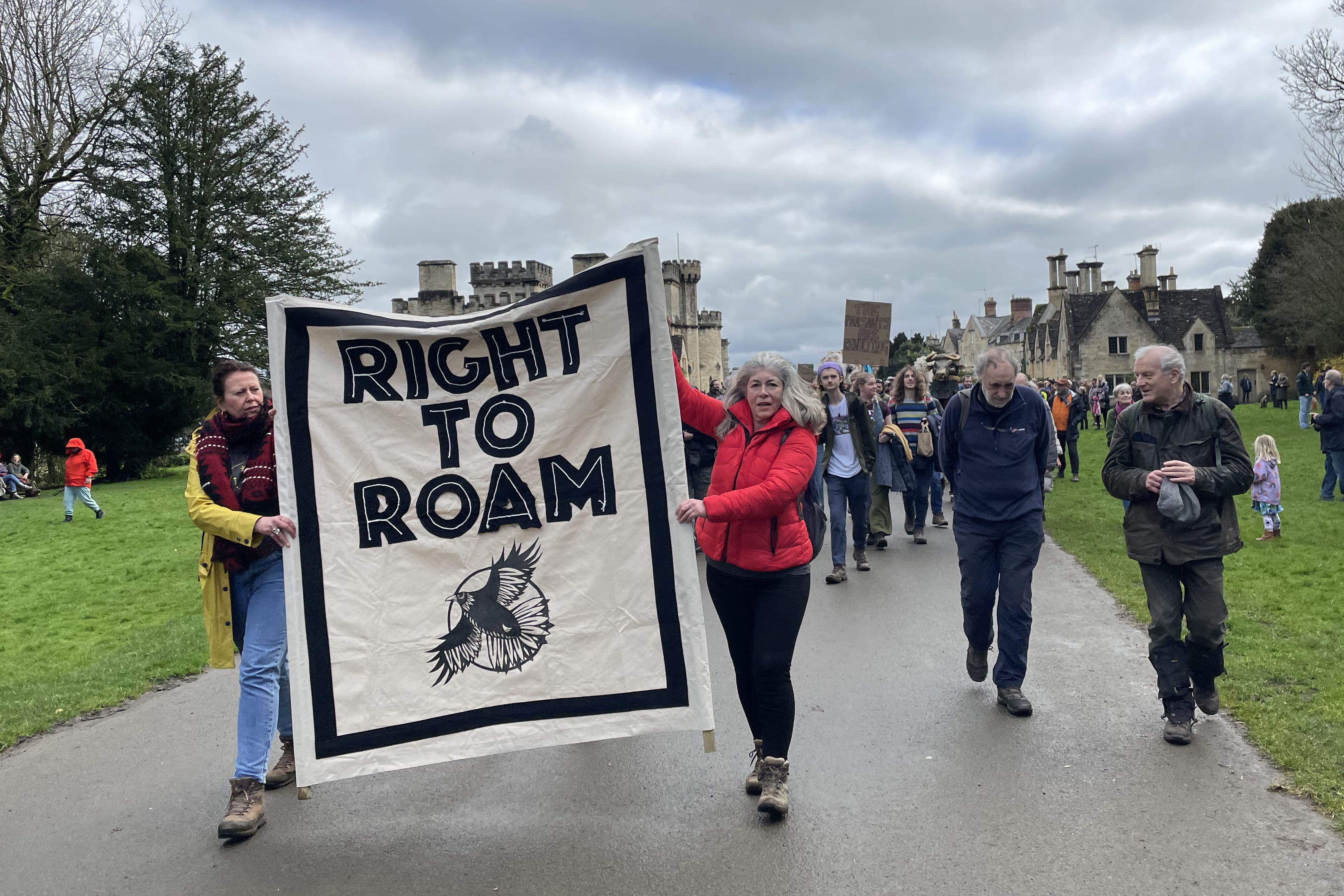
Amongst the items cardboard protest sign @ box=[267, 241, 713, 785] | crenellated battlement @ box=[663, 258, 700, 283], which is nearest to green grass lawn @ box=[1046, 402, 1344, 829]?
cardboard protest sign @ box=[267, 241, 713, 785]

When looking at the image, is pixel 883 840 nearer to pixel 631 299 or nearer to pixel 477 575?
pixel 477 575

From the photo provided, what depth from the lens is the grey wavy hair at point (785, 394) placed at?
4.46m

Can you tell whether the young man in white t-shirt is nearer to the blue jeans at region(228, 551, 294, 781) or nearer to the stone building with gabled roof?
the blue jeans at region(228, 551, 294, 781)

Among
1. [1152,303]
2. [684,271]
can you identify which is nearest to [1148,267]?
[1152,303]

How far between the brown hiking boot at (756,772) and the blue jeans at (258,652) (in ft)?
6.86

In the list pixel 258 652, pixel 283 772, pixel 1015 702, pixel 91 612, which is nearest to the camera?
pixel 258 652

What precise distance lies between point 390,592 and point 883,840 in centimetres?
231

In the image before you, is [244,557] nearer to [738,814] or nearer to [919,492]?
[738,814]

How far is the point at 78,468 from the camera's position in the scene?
19344 mm

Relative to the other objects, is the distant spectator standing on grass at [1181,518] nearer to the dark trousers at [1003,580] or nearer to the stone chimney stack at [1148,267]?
the dark trousers at [1003,580]

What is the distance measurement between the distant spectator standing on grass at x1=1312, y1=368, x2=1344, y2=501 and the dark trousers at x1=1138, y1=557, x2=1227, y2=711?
11362 millimetres

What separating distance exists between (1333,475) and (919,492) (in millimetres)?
7769

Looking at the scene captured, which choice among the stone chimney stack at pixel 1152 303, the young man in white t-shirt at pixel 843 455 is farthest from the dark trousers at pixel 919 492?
the stone chimney stack at pixel 1152 303

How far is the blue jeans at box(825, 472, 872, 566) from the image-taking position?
1000 centimetres
